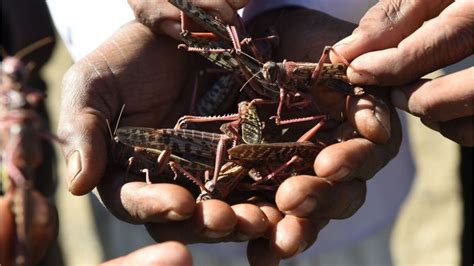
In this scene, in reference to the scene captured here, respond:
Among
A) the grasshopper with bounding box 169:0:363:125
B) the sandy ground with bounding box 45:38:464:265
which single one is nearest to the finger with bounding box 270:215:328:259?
the grasshopper with bounding box 169:0:363:125

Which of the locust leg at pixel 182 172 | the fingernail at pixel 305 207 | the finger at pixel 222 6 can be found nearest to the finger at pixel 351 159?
the fingernail at pixel 305 207

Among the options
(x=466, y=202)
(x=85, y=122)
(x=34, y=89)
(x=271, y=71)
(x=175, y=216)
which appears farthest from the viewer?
(x=466, y=202)

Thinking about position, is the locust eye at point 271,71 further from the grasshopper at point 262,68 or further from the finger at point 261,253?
the finger at point 261,253

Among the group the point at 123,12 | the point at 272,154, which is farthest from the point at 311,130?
the point at 123,12

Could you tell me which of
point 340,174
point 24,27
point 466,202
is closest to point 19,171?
point 340,174

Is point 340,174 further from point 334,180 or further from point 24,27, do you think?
point 24,27

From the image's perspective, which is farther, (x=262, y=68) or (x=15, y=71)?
(x=262, y=68)

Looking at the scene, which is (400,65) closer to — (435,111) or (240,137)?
(435,111)

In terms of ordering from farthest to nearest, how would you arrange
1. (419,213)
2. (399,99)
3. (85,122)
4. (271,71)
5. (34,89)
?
(419,213) < (271,71) < (399,99) < (85,122) < (34,89)
